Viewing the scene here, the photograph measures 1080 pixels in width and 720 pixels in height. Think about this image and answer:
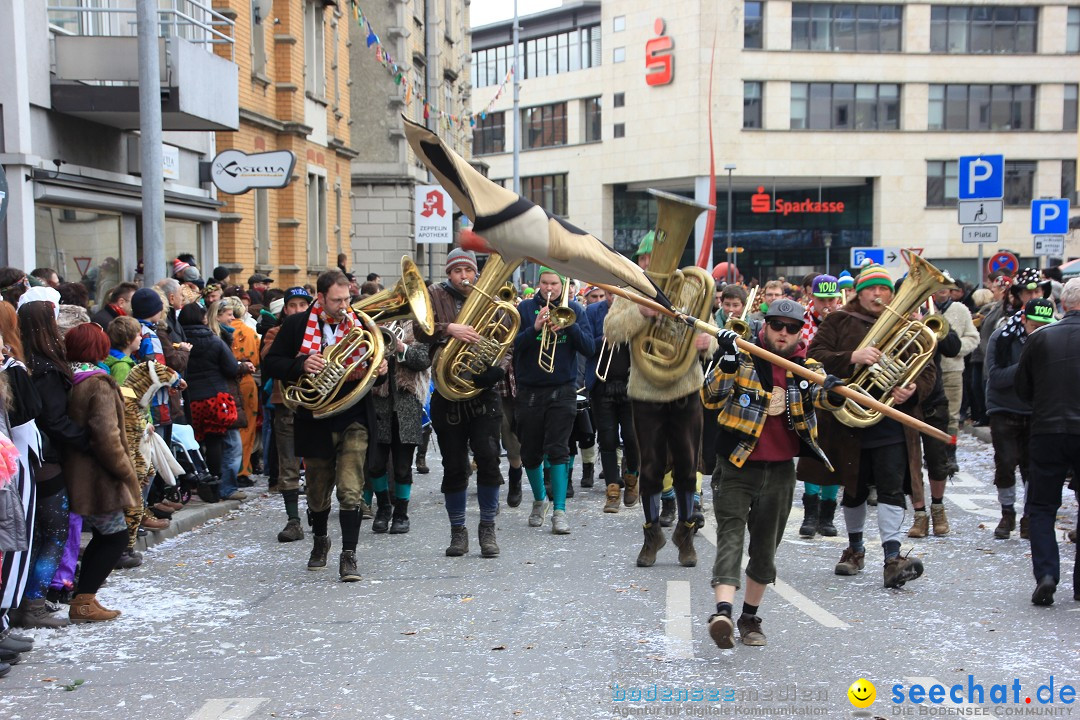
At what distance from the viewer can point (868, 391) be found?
7762mm

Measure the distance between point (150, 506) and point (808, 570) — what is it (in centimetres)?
510

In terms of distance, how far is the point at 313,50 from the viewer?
25.9 metres

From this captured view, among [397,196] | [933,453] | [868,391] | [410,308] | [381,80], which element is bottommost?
[933,453]

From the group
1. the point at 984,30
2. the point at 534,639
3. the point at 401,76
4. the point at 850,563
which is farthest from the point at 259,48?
the point at 984,30

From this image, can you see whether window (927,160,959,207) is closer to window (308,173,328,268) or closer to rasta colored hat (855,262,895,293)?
window (308,173,328,268)

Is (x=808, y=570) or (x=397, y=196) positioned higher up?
(x=397, y=196)

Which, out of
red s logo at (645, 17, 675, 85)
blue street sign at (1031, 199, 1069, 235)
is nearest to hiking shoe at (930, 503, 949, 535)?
blue street sign at (1031, 199, 1069, 235)

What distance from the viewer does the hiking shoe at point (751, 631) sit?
6.12m

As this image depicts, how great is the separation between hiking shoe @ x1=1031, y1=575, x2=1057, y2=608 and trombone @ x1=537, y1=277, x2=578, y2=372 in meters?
3.90

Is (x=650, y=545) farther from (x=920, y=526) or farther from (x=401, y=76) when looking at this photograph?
(x=401, y=76)

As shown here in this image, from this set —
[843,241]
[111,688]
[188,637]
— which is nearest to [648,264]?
[188,637]

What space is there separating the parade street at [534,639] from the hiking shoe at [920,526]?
7.1 inches

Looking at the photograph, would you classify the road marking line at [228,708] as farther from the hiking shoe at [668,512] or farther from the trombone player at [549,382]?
the hiking shoe at [668,512]

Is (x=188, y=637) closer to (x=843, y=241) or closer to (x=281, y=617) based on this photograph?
(x=281, y=617)
